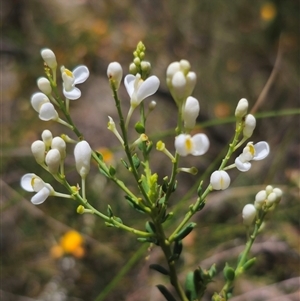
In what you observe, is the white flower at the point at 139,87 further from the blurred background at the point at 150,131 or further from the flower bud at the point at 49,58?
the blurred background at the point at 150,131

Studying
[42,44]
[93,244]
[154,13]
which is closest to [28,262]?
[93,244]

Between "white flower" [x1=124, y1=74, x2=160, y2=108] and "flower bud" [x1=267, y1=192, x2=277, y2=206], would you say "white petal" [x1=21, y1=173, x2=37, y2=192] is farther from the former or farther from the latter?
"flower bud" [x1=267, y1=192, x2=277, y2=206]

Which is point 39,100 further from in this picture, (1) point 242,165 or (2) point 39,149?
(1) point 242,165

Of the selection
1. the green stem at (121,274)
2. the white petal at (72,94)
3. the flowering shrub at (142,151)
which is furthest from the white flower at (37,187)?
the green stem at (121,274)

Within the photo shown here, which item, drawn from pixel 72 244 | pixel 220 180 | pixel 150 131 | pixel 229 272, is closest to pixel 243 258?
pixel 229 272

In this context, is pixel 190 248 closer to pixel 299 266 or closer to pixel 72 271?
pixel 299 266

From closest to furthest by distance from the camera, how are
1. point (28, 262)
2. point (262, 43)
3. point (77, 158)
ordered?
point (77, 158) < point (28, 262) < point (262, 43)

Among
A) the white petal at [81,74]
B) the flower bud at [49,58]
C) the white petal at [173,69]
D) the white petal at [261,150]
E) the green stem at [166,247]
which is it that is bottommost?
the green stem at [166,247]
